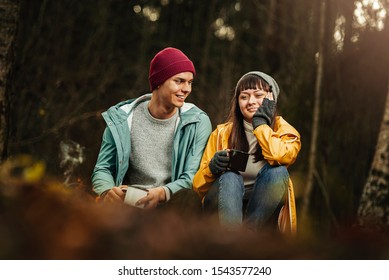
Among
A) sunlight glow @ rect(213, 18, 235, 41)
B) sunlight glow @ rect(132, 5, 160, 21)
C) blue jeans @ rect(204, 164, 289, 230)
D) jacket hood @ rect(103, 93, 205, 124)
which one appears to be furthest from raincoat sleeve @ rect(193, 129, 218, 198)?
sunlight glow @ rect(213, 18, 235, 41)

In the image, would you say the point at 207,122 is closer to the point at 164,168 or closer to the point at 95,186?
the point at 164,168

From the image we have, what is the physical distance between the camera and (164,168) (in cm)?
304

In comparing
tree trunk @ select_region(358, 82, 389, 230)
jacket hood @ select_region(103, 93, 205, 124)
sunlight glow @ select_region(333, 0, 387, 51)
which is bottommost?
tree trunk @ select_region(358, 82, 389, 230)

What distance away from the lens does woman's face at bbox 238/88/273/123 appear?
9.37 ft

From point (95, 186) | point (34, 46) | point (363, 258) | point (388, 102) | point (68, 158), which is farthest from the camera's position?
point (34, 46)

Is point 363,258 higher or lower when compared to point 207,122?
lower

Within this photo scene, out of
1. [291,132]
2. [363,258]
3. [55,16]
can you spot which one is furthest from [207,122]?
[55,16]

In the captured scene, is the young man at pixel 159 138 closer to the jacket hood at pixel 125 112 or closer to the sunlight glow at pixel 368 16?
the jacket hood at pixel 125 112

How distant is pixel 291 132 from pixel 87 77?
694 centimetres

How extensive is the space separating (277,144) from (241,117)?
32 cm

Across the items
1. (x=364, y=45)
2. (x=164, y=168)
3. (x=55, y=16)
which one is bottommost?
(x=164, y=168)

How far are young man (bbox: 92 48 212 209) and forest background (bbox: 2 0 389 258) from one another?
0.81 feet

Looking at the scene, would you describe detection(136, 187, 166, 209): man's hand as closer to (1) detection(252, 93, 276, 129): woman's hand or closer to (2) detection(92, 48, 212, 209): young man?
(2) detection(92, 48, 212, 209): young man

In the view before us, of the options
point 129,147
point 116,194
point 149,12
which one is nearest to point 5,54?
point 129,147
